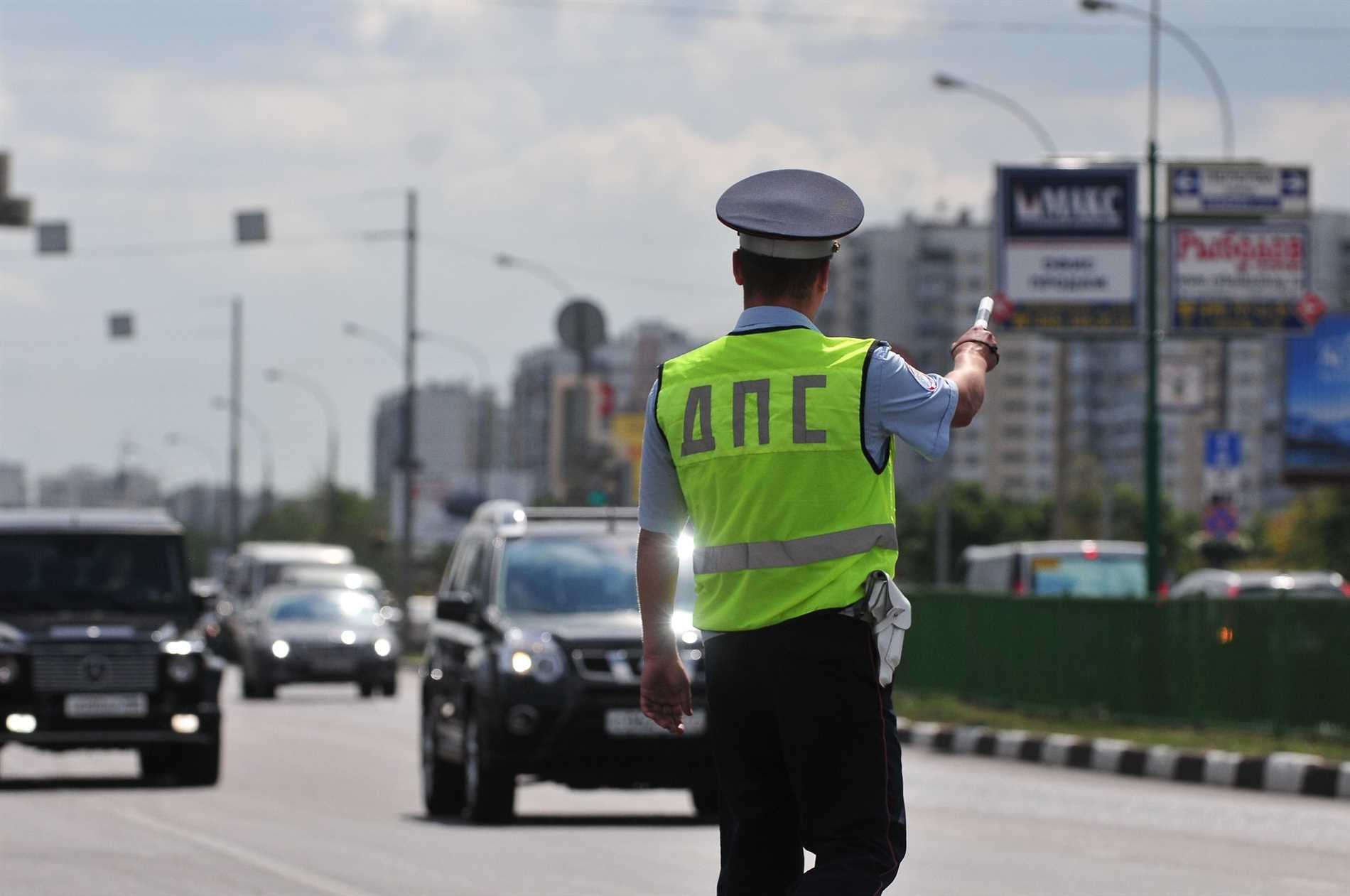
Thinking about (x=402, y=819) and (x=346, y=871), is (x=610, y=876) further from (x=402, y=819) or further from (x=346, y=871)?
(x=402, y=819)

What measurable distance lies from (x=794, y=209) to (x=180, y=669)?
44.9 ft

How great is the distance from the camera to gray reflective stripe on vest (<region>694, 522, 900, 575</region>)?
5180 mm

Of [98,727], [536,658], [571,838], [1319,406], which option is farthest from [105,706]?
[1319,406]

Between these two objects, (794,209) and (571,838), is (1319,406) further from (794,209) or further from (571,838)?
(794,209)

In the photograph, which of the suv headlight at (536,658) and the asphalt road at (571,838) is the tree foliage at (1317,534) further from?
the suv headlight at (536,658)

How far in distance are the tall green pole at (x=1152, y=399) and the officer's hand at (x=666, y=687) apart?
25648 millimetres

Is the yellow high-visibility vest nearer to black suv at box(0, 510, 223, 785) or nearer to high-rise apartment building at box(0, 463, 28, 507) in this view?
black suv at box(0, 510, 223, 785)

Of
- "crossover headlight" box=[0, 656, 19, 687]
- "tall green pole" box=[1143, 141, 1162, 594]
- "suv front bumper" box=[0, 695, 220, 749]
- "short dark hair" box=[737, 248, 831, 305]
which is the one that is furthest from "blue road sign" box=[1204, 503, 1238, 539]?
"short dark hair" box=[737, 248, 831, 305]

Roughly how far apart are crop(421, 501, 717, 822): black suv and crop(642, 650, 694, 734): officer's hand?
9.14 metres

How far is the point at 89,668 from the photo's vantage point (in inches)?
711

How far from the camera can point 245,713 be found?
3291 centimetres

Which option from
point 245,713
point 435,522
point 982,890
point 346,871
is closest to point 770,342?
point 982,890

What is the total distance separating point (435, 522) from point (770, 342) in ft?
346

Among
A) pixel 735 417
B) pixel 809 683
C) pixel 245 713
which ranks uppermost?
pixel 735 417
